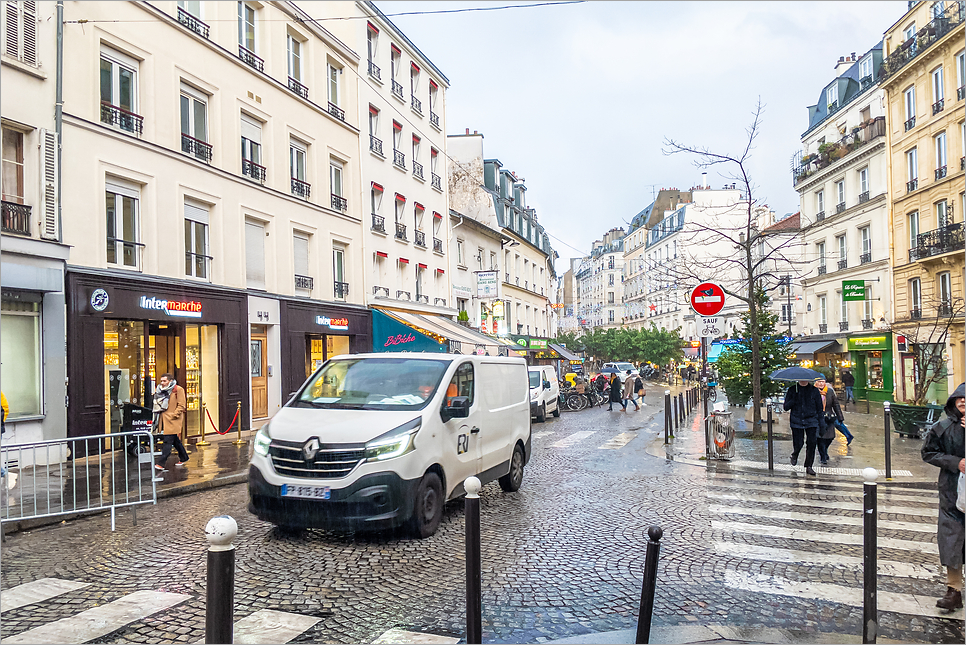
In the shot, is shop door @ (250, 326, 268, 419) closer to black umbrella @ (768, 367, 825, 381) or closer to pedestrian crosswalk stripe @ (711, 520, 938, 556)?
black umbrella @ (768, 367, 825, 381)

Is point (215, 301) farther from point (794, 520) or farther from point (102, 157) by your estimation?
point (794, 520)

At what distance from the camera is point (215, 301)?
651 inches

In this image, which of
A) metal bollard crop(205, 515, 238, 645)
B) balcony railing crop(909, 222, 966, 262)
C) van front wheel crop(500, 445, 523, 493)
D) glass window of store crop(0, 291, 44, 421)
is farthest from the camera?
balcony railing crop(909, 222, 966, 262)

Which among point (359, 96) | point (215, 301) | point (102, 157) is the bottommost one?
point (215, 301)

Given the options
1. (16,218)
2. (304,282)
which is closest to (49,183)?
(16,218)

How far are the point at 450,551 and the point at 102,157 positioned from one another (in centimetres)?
1173

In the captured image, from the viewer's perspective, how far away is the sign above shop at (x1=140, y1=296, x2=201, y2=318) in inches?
567

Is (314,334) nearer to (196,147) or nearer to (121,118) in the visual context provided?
(196,147)

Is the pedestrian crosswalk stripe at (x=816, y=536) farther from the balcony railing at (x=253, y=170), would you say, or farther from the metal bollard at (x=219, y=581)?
the balcony railing at (x=253, y=170)

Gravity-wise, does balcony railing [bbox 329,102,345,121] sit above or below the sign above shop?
above

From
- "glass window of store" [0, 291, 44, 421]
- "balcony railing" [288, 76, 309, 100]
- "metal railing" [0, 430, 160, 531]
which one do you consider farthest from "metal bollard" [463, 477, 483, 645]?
"balcony railing" [288, 76, 309, 100]

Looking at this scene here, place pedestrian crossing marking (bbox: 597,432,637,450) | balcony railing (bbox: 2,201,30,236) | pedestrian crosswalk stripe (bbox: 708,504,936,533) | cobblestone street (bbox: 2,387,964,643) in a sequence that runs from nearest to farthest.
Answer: cobblestone street (bbox: 2,387,964,643), pedestrian crosswalk stripe (bbox: 708,504,936,533), balcony railing (bbox: 2,201,30,236), pedestrian crossing marking (bbox: 597,432,637,450)

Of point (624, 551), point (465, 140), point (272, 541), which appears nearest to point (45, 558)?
point (272, 541)

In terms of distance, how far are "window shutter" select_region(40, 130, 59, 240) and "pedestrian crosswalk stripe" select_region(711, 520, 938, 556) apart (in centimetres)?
1201
